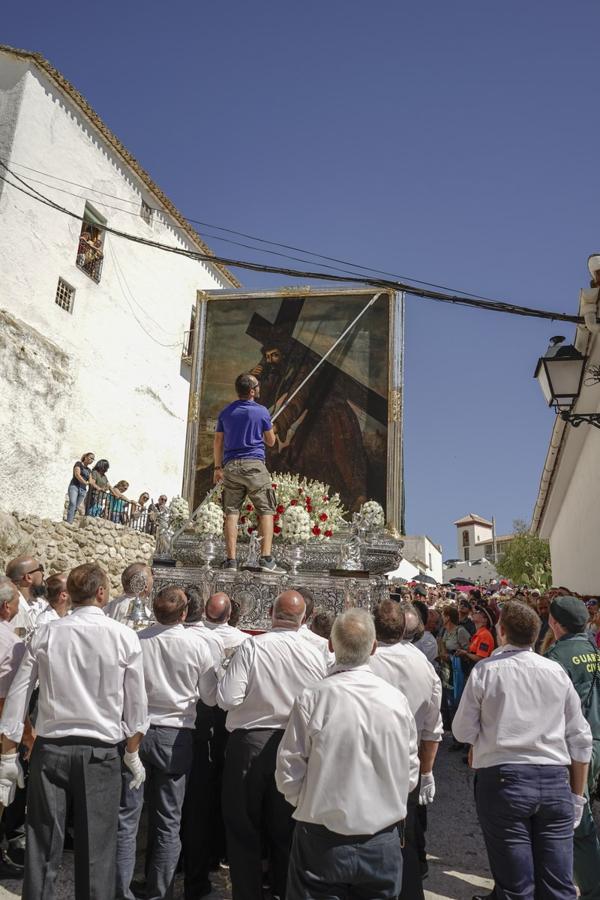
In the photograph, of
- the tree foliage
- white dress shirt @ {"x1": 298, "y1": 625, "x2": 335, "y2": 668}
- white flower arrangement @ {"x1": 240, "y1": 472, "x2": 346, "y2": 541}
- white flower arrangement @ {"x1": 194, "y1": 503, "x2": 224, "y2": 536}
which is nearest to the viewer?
white dress shirt @ {"x1": 298, "y1": 625, "x2": 335, "y2": 668}

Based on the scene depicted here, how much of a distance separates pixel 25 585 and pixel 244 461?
316cm

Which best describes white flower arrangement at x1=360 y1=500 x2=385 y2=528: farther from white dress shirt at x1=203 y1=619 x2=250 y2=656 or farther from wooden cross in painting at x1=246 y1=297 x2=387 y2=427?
white dress shirt at x1=203 y1=619 x2=250 y2=656

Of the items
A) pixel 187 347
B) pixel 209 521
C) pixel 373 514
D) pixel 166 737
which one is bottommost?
pixel 166 737

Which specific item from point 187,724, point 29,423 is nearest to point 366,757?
point 187,724

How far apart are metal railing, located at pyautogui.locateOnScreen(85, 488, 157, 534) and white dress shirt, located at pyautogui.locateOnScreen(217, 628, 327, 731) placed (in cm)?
1322

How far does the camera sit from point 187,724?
3877 mm

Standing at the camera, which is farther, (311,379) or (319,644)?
(311,379)

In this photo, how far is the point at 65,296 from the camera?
18172 millimetres

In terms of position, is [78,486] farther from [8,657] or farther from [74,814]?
[74,814]

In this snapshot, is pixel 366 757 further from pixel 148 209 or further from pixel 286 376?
pixel 148 209

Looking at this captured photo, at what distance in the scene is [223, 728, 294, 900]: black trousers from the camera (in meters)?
3.40

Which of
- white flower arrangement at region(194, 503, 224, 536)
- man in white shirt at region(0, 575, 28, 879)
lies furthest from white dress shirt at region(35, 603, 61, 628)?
white flower arrangement at region(194, 503, 224, 536)

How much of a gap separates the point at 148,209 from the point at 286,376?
40.9 feet

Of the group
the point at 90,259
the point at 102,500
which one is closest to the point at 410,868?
the point at 102,500
